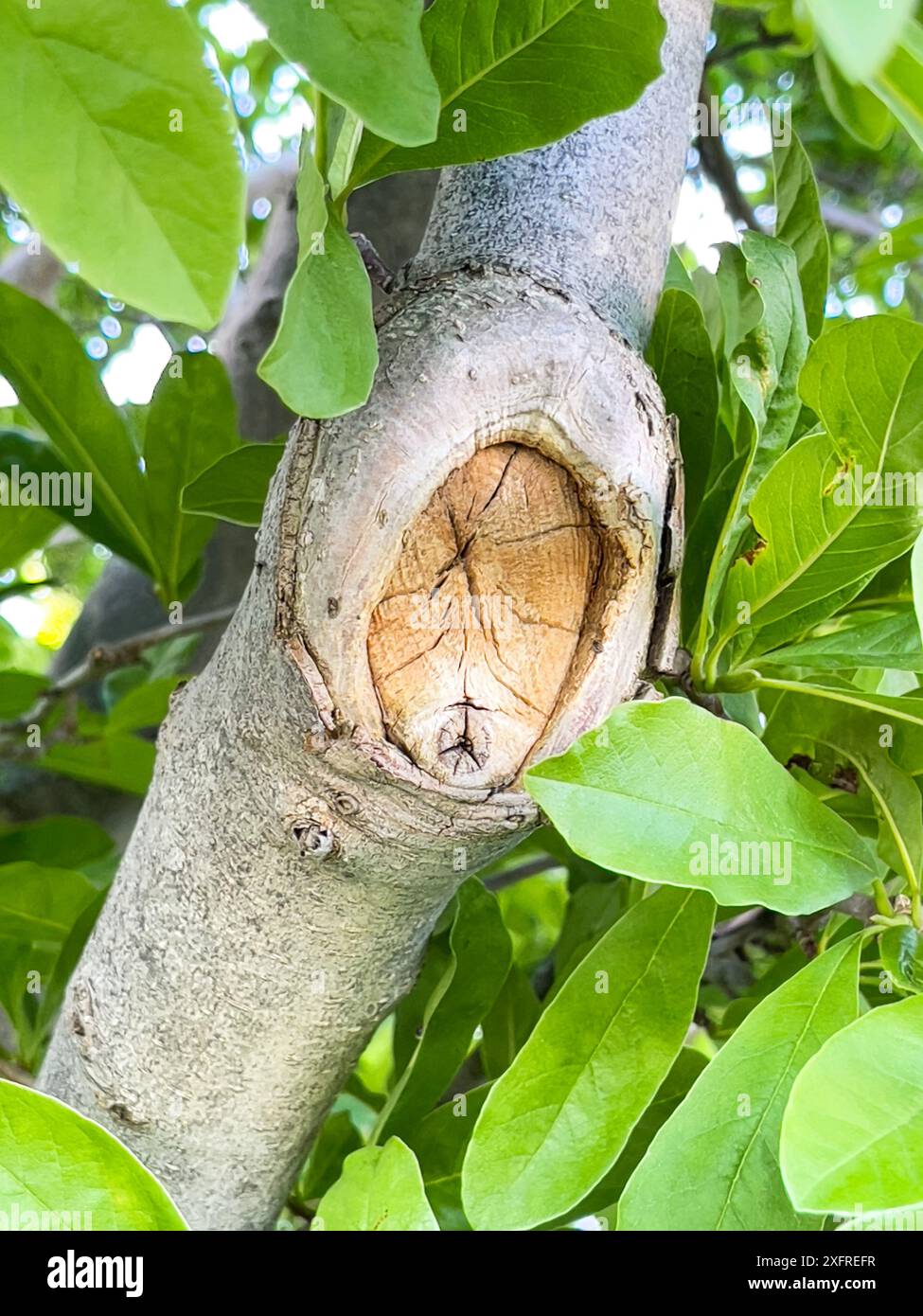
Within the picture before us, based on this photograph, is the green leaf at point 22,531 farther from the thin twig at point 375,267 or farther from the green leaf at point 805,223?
the green leaf at point 805,223

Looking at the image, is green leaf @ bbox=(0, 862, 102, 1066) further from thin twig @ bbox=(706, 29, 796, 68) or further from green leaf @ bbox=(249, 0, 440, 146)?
thin twig @ bbox=(706, 29, 796, 68)

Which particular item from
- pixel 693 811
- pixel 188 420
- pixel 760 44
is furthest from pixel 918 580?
pixel 760 44

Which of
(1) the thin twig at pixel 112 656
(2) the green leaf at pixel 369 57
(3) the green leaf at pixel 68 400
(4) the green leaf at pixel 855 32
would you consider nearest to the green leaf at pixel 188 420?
(3) the green leaf at pixel 68 400

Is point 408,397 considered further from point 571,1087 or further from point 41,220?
point 571,1087

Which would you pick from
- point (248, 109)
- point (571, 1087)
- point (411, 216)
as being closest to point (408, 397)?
point (571, 1087)

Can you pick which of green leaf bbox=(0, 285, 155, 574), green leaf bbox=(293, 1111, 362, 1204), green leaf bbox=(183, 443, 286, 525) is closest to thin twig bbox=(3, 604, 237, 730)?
green leaf bbox=(0, 285, 155, 574)
